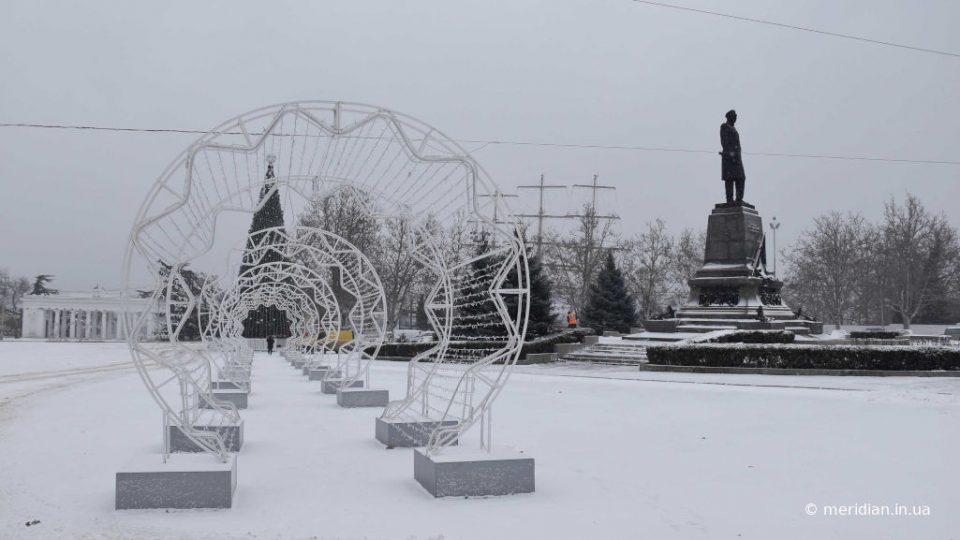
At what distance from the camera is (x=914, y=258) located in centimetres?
5534

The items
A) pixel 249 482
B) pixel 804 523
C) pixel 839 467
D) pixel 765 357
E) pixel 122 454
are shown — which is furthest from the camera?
pixel 765 357

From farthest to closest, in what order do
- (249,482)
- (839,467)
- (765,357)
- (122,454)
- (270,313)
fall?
1. (270,313)
2. (765,357)
3. (122,454)
4. (839,467)
5. (249,482)

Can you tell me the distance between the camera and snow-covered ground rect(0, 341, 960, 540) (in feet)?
18.4

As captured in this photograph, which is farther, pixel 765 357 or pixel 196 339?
pixel 196 339

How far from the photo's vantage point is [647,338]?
86.2ft

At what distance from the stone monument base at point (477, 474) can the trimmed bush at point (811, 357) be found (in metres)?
13.6

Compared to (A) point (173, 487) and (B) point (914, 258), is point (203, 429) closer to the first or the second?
(A) point (173, 487)

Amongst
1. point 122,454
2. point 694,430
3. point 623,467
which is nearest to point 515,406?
point 694,430

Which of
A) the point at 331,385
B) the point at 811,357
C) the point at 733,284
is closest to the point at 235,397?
the point at 331,385

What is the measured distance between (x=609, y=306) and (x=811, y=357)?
2927cm

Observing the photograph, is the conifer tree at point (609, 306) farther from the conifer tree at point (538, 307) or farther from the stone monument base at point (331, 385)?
the stone monument base at point (331, 385)

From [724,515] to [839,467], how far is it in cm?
244

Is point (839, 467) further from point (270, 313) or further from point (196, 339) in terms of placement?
point (196, 339)

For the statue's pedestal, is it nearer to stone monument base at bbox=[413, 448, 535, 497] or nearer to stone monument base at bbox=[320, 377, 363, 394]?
stone monument base at bbox=[320, 377, 363, 394]
